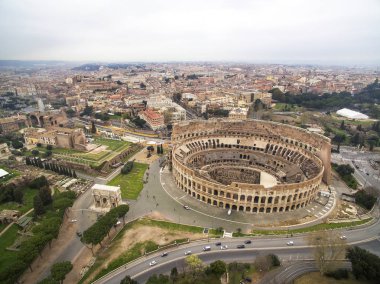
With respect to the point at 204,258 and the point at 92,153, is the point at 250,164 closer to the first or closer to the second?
the point at 204,258

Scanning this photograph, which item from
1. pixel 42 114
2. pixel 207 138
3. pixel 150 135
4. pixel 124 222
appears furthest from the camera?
pixel 42 114

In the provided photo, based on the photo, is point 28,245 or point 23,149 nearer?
point 28,245

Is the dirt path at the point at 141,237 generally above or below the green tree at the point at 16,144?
below

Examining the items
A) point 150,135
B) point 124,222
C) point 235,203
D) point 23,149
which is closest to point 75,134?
point 23,149

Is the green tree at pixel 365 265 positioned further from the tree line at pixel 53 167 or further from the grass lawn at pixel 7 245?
the tree line at pixel 53 167

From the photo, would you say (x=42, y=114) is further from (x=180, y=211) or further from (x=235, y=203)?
(x=235, y=203)

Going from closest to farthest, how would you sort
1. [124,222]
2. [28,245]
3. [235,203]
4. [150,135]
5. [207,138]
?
1. [28,245]
2. [124,222]
3. [235,203]
4. [207,138]
5. [150,135]

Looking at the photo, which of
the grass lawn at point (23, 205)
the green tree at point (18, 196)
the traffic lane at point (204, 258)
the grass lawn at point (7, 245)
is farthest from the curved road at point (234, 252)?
the green tree at point (18, 196)

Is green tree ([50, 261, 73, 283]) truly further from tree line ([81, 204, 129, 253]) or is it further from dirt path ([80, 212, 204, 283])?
dirt path ([80, 212, 204, 283])

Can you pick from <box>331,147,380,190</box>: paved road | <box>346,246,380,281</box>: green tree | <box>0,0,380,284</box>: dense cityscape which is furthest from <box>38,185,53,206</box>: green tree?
<box>331,147,380,190</box>: paved road
